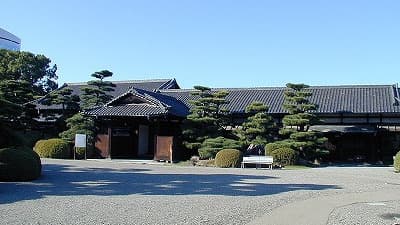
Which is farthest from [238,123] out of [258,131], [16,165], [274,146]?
[16,165]

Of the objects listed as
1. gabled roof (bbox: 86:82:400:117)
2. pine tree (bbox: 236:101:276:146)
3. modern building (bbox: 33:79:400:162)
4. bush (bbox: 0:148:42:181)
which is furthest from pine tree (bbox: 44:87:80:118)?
bush (bbox: 0:148:42:181)

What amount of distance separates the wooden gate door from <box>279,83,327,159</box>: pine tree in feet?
21.8

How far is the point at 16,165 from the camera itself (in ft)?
52.8

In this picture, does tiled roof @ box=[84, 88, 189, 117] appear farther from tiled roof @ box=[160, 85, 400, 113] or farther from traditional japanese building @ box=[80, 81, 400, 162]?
tiled roof @ box=[160, 85, 400, 113]

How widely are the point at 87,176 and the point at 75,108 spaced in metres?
17.3

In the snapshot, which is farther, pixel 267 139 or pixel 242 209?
pixel 267 139

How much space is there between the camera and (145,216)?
32.9ft

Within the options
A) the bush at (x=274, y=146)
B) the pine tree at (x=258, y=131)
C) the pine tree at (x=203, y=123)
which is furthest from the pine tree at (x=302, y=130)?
the pine tree at (x=203, y=123)

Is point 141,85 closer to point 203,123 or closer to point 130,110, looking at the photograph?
point 130,110

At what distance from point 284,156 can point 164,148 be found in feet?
23.8

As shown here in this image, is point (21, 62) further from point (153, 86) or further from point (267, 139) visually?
point (267, 139)

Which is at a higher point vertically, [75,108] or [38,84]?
[38,84]

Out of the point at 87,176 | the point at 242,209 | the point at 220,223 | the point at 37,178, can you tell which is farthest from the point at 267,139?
the point at 220,223

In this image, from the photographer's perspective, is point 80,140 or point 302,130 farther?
point 302,130
